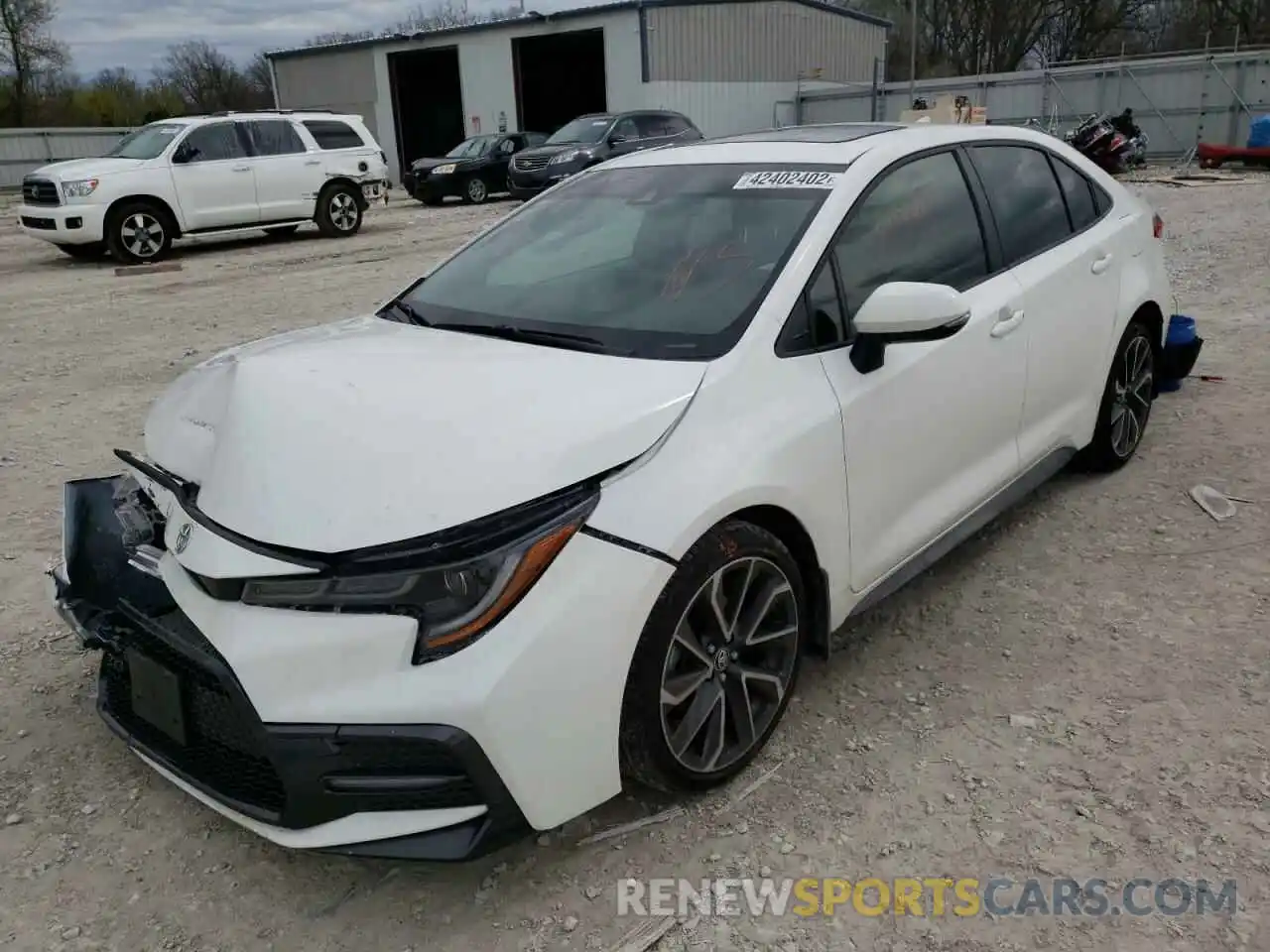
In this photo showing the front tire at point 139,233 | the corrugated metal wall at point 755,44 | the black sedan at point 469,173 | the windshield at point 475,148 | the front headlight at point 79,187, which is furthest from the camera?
the corrugated metal wall at point 755,44

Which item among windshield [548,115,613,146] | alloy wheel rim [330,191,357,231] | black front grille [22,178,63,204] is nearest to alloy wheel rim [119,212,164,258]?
black front grille [22,178,63,204]

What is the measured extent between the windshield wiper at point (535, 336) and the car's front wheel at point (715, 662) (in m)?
0.63

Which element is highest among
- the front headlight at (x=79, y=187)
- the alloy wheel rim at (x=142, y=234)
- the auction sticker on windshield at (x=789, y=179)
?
the front headlight at (x=79, y=187)

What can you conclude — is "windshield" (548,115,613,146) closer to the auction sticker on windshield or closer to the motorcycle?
the motorcycle

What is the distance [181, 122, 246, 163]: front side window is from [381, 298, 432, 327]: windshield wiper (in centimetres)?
1173

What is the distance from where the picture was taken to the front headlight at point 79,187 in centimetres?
1263

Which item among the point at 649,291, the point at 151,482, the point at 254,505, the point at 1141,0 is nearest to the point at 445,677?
the point at 254,505

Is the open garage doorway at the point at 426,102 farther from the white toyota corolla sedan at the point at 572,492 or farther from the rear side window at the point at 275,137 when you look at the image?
the white toyota corolla sedan at the point at 572,492

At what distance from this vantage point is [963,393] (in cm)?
332

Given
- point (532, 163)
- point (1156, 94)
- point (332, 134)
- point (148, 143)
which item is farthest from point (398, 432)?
point (1156, 94)

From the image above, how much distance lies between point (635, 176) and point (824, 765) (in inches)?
81.5

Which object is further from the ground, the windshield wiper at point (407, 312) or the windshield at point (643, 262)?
the windshield at point (643, 262)

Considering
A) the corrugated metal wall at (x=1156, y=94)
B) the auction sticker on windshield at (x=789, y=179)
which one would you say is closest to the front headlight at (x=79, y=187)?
the auction sticker on windshield at (x=789, y=179)

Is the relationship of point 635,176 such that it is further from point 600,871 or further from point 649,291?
point 600,871
